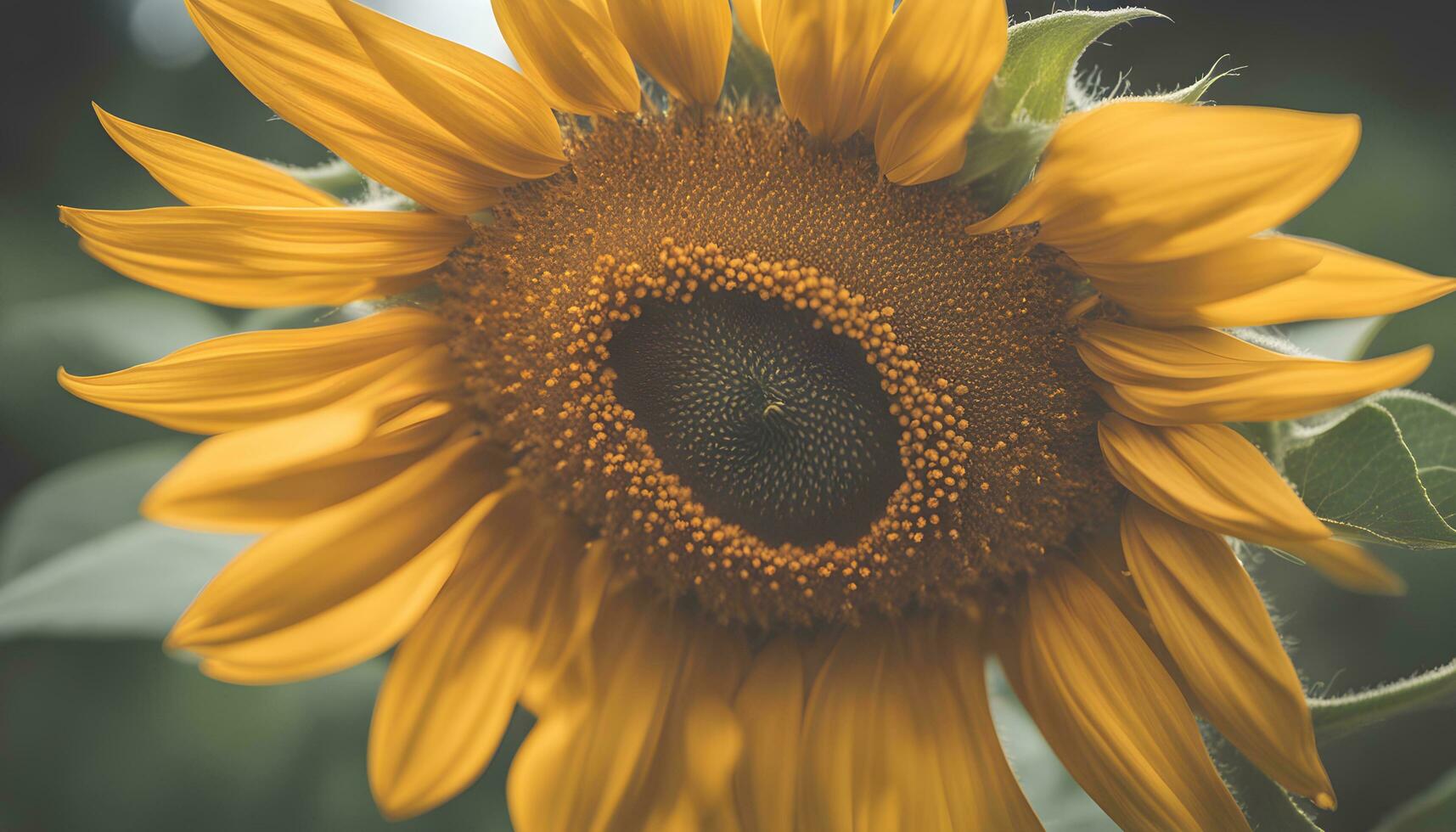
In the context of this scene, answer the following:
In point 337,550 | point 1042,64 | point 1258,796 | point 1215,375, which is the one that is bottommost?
point 1258,796

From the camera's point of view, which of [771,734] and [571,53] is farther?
[771,734]

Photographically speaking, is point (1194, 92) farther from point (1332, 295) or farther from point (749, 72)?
point (749, 72)

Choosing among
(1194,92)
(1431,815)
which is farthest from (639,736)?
(1431,815)

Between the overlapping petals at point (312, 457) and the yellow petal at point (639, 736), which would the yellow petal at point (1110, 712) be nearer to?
the yellow petal at point (639, 736)

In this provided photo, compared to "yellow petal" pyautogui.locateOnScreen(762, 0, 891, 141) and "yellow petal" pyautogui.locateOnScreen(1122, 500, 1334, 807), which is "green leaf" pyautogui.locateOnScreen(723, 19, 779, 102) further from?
"yellow petal" pyautogui.locateOnScreen(1122, 500, 1334, 807)

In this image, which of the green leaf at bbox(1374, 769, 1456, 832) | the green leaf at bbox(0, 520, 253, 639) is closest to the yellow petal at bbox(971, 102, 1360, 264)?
the green leaf at bbox(1374, 769, 1456, 832)

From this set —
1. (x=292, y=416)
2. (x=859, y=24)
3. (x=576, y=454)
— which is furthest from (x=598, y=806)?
(x=859, y=24)

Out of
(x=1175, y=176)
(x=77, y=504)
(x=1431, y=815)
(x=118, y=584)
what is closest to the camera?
(x=1175, y=176)

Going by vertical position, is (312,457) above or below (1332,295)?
above
